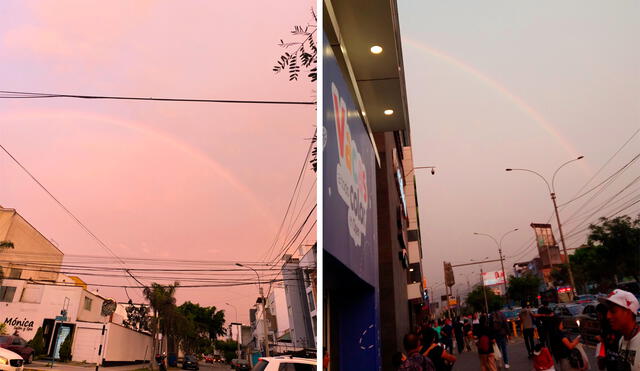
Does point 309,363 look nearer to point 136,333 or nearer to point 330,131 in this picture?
point 136,333

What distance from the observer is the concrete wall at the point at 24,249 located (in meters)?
1.79

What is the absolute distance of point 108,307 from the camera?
1.89m

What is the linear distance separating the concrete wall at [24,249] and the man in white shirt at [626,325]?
276 centimetres

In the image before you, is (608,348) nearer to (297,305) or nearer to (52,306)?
(297,305)

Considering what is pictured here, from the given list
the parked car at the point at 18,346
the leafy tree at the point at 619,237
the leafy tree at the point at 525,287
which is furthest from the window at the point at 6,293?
the leafy tree at the point at 525,287

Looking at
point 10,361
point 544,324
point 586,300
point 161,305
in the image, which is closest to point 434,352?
point 544,324

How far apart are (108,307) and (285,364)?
84 cm

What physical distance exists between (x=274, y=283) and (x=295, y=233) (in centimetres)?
29

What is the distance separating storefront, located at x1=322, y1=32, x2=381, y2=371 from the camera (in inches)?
123

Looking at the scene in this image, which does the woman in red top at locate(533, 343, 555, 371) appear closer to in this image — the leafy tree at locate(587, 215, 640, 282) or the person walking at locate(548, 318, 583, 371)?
the person walking at locate(548, 318, 583, 371)

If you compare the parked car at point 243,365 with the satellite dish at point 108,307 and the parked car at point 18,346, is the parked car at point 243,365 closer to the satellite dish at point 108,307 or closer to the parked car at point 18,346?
the satellite dish at point 108,307

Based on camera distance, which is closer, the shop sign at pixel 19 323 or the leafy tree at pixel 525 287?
the shop sign at pixel 19 323

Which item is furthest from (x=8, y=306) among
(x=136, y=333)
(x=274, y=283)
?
(x=274, y=283)

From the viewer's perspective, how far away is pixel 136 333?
1.84 metres
